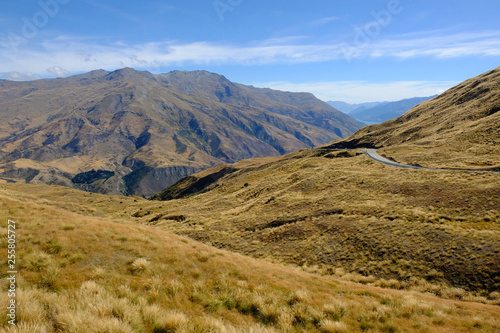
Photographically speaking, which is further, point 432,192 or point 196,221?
point 196,221

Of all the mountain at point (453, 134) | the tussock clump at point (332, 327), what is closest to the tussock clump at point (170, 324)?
the tussock clump at point (332, 327)

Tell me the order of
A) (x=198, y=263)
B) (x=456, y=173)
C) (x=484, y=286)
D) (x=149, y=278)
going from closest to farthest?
(x=149, y=278) < (x=198, y=263) < (x=484, y=286) < (x=456, y=173)

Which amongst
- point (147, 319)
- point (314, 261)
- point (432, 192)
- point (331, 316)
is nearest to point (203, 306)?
point (147, 319)

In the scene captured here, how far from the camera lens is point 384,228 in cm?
2434

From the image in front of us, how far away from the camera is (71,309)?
6.79m

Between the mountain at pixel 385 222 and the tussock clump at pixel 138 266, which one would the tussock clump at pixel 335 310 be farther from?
the mountain at pixel 385 222

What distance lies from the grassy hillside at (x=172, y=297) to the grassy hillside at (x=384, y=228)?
609 centimetres

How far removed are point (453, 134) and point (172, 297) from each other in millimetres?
81527

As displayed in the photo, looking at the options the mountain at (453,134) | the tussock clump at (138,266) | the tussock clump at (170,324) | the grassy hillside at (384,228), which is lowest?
the grassy hillside at (384,228)

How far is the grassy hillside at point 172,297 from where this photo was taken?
22.1ft

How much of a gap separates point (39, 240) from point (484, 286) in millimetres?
24814

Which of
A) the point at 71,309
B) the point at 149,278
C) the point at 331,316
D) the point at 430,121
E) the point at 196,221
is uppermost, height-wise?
the point at 430,121

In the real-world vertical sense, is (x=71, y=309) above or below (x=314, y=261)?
above

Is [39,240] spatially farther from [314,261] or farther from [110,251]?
[314,261]
